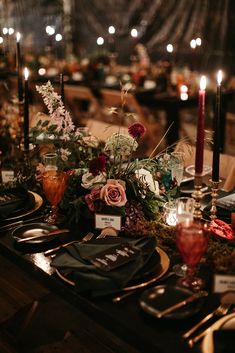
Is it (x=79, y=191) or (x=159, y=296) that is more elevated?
(x=79, y=191)

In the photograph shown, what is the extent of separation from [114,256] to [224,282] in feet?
1.04

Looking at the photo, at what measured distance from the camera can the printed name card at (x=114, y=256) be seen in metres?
1.37

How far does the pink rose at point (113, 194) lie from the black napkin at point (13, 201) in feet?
1.23

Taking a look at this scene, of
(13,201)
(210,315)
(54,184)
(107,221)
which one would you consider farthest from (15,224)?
(210,315)

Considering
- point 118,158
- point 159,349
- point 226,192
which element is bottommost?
point 159,349

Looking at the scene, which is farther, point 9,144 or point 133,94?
point 133,94

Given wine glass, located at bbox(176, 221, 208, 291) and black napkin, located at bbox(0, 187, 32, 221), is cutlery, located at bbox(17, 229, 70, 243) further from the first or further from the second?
wine glass, located at bbox(176, 221, 208, 291)

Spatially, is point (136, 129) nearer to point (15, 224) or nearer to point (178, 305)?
point (15, 224)

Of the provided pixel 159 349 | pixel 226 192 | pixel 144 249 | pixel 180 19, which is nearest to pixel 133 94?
pixel 180 19

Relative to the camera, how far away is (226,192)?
200 cm

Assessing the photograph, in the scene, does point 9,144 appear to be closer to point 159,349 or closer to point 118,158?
point 118,158

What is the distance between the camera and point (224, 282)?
1267 millimetres

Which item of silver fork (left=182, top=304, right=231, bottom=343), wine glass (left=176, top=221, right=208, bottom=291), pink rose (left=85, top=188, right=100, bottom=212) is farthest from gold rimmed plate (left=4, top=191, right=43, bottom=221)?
silver fork (left=182, top=304, right=231, bottom=343)

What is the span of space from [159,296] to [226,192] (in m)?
0.85
